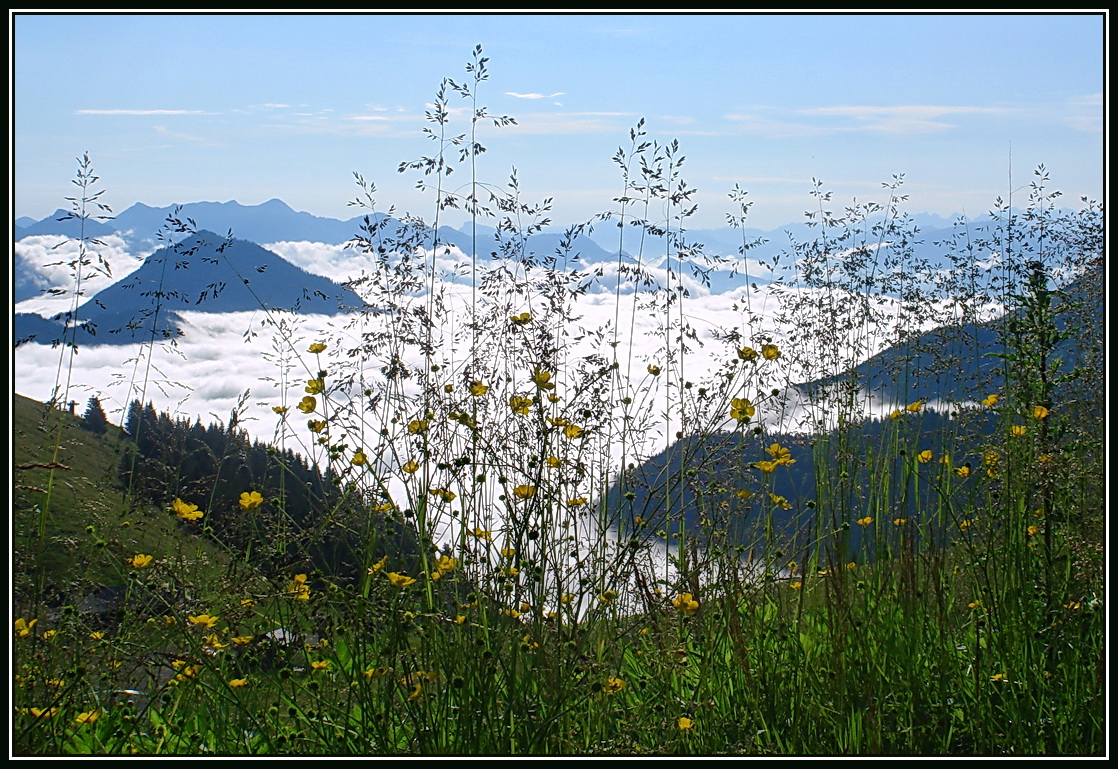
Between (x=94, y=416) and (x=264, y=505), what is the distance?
1.17 meters

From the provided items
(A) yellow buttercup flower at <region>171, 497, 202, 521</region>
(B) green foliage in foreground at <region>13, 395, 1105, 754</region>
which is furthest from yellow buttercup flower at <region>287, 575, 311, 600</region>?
(A) yellow buttercup flower at <region>171, 497, 202, 521</region>

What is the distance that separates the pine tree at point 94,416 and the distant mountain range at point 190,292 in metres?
0.23

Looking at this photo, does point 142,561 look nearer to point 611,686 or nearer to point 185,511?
point 185,511

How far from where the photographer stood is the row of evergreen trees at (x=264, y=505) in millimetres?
2145

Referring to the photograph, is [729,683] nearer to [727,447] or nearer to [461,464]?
[727,447]

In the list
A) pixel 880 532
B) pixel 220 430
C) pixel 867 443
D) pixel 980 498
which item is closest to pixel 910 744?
pixel 880 532

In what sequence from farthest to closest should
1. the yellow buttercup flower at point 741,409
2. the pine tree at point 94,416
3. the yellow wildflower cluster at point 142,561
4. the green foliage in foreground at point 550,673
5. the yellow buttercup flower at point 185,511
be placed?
1. the pine tree at point 94,416
2. the yellow buttercup flower at point 741,409
3. the yellow wildflower cluster at point 142,561
4. the yellow buttercup flower at point 185,511
5. the green foliage in foreground at point 550,673

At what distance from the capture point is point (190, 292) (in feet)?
8.75

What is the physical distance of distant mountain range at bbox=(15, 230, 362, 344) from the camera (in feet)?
8.56

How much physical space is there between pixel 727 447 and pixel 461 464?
812 mm

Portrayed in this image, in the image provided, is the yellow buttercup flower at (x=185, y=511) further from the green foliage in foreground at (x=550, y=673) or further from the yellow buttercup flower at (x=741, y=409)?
the yellow buttercup flower at (x=741, y=409)

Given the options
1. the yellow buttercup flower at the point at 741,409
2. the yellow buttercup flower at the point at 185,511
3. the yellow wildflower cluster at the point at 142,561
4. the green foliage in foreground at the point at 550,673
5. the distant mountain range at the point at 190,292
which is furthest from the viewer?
the distant mountain range at the point at 190,292

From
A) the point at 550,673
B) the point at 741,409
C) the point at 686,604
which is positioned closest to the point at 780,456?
the point at 741,409

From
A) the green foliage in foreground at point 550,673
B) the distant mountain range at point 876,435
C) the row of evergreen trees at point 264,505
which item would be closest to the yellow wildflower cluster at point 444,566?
the green foliage in foreground at point 550,673
